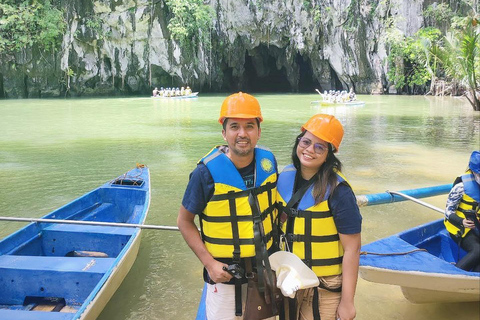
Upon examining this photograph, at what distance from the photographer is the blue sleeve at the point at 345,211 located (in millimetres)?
1856

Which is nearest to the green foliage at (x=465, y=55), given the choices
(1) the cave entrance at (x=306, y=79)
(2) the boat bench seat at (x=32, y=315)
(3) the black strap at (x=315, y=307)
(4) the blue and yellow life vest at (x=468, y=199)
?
(1) the cave entrance at (x=306, y=79)

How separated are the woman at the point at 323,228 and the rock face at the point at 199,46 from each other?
30517 mm

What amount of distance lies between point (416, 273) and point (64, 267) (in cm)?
276

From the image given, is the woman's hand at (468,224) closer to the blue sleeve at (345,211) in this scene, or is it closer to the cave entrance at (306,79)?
the blue sleeve at (345,211)

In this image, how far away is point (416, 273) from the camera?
2.69 meters

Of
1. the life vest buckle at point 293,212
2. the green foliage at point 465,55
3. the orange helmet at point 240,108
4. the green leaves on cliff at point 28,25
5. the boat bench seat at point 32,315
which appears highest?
the green leaves on cliff at point 28,25

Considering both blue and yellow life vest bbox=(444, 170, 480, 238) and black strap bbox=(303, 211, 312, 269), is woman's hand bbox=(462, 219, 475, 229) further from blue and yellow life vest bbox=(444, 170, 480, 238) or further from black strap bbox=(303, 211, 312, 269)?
black strap bbox=(303, 211, 312, 269)

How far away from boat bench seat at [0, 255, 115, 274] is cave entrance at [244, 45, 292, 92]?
3235 centimetres

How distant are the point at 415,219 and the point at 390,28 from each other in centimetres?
2736

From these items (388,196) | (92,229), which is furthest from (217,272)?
(92,229)

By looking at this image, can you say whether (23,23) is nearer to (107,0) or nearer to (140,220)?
(107,0)

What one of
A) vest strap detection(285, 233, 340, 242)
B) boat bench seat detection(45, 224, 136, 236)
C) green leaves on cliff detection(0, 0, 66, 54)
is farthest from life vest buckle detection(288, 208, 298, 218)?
green leaves on cliff detection(0, 0, 66, 54)

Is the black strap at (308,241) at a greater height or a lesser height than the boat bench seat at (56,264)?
greater

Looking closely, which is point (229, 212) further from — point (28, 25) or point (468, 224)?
point (28, 25)
